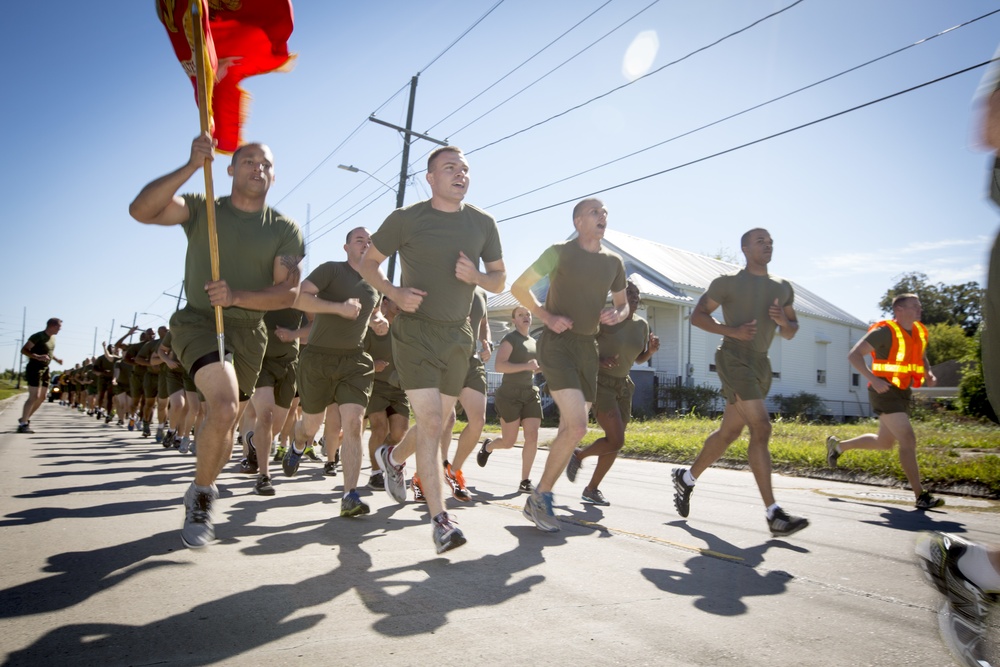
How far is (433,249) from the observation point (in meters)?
4.30

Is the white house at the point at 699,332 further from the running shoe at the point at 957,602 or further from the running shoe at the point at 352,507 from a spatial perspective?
the running shoe at the point at 957,602

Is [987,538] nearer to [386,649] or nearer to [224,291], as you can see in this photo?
[386,649]

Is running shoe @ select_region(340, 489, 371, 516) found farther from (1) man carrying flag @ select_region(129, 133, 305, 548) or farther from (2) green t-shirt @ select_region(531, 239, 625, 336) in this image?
(2) green t-shirt @ select_region(531, 239, 625, 336)

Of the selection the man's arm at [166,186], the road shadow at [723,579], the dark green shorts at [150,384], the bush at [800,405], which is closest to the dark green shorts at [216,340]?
the man's arm at [166,186]

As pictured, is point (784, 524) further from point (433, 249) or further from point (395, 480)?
point (433, 249)

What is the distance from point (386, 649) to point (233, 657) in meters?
0.48

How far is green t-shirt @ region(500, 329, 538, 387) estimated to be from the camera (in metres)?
7.42

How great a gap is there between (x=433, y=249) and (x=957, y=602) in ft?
9.92

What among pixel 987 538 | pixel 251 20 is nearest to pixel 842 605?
pixel 987 538

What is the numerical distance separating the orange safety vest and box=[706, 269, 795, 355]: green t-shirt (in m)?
A: 2.00

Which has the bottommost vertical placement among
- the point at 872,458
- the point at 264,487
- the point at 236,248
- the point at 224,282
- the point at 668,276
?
the point at 264,487

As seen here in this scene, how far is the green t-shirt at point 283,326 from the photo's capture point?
7.07m

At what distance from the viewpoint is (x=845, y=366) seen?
36438 mm

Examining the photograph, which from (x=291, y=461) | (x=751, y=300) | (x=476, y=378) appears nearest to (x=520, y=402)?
(x=476, y=378)
